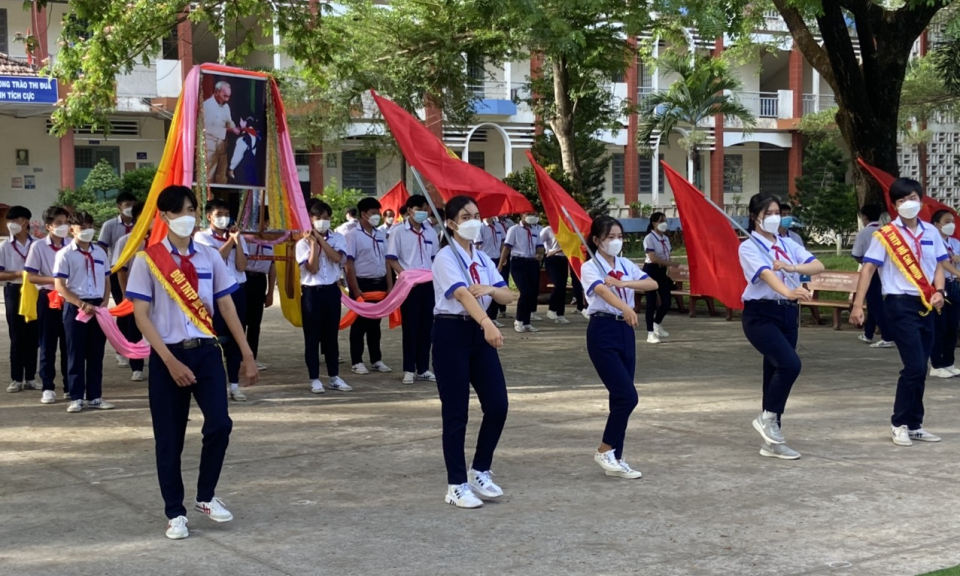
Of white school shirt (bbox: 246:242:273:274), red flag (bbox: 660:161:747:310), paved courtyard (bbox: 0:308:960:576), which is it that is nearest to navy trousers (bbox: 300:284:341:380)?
paved courtyard (bbox: 0:308:960:576)

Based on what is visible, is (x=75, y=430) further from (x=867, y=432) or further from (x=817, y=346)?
(x=817, y=346)

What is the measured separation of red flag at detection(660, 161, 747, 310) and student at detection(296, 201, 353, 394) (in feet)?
11.0

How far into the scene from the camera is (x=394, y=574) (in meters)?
5.37

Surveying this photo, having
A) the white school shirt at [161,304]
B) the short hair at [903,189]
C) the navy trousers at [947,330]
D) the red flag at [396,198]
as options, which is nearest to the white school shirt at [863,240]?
the navy trousers at [947,330]

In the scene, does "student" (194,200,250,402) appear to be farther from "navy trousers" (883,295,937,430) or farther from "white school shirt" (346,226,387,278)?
"navy trousers" (883,295,937,430)

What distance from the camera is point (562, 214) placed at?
9.60 meters

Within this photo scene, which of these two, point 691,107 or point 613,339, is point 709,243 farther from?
point 691,107

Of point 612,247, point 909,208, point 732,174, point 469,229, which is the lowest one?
point 612,247

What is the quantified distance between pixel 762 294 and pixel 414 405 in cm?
358

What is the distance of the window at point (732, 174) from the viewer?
144 feet

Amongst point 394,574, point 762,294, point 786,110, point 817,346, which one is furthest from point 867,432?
point 786,110

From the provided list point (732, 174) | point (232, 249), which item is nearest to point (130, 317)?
point (232, 249)

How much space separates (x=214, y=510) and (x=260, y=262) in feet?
17.9

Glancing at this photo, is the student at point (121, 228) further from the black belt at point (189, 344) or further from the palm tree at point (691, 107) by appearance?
the palm tree at point (691, 107)
